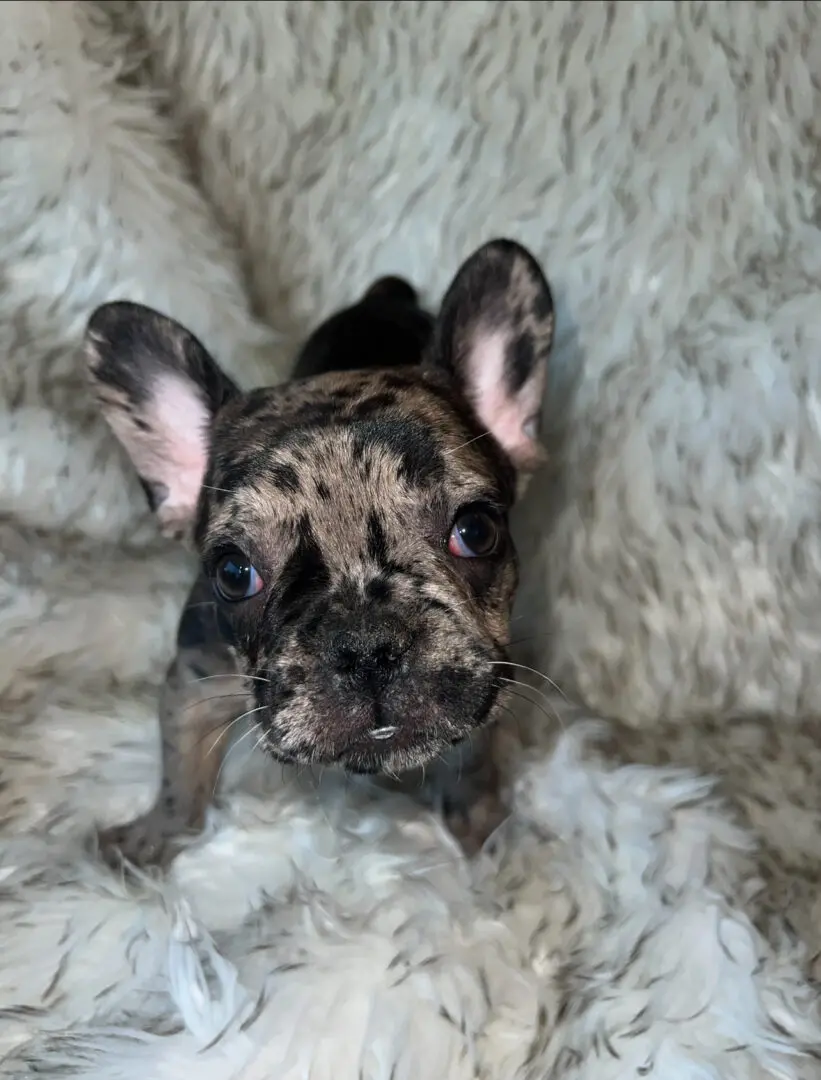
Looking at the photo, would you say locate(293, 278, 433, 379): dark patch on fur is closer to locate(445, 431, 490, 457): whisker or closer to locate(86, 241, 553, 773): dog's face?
locate(86, 241, 553, 773): dog's face

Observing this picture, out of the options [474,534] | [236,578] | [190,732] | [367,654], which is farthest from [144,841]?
[474,534]

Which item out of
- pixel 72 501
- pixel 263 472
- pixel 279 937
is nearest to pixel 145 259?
pixel 72 501

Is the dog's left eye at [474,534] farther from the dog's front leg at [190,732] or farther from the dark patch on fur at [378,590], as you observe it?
the dog's front leg at [190,732]

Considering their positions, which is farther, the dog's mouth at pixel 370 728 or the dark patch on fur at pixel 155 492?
the dark patch on fur at pixel 155 492

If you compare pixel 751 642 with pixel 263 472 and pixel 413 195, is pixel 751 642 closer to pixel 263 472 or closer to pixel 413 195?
pixel 263 472

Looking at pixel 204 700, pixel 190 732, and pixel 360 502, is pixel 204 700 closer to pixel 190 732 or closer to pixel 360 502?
pixel 190 732

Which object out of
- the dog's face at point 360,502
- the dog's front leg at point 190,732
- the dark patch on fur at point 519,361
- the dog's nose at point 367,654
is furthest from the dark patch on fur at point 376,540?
the dark patch on fur at point 519,361

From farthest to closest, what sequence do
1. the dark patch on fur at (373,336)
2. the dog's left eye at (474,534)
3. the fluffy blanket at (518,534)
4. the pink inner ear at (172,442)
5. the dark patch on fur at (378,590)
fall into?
the dark patch on fur at (373,336)
the pink inner ear at (172,442)
the dog's left eye at (474,534)
the dark patch on fur at (378,590)
the fluffy blanket at (518,534)
